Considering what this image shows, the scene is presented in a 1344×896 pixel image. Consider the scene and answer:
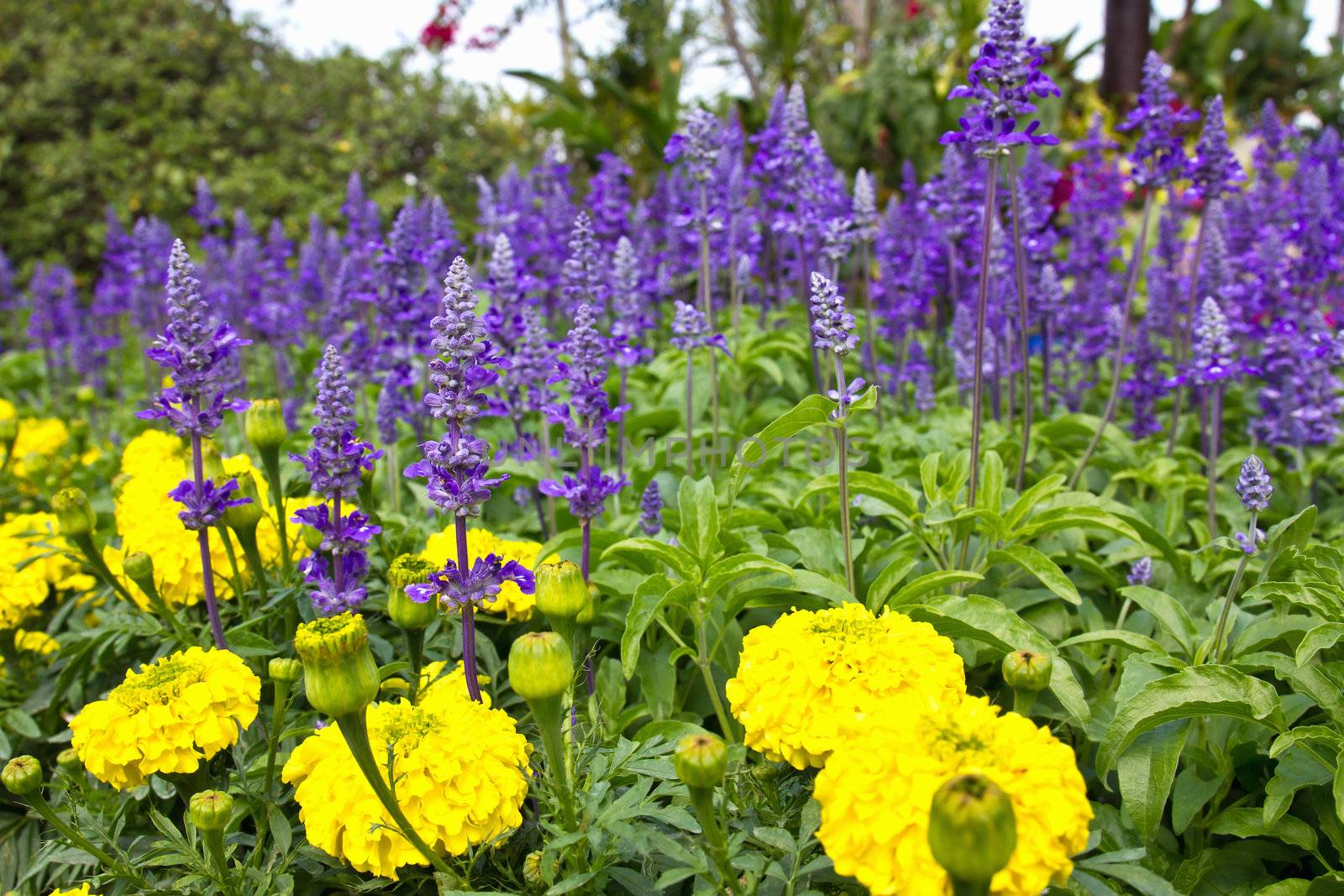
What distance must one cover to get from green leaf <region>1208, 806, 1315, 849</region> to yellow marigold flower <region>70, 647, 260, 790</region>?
1.89 m

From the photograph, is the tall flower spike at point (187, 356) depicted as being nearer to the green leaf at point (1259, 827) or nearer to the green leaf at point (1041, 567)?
the green leaf at point (1041, 567)

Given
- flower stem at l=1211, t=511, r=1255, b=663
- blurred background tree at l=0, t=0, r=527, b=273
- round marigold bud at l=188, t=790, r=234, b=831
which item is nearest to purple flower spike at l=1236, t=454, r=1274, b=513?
flower stem at l=1211, t=511, r=1255, b=663

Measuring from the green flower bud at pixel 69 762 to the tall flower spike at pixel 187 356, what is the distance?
703 millimetres

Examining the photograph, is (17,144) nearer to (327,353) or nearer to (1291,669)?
(327,353)

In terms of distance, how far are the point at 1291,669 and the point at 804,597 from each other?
102 centimetres

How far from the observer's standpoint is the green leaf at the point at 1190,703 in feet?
5.61

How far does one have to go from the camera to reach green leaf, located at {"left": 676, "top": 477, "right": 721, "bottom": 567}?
2176mm

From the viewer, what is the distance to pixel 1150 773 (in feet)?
5.87

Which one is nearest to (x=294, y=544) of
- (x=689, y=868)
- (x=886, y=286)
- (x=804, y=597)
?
(x=804, y=597)

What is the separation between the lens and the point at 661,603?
2023 millimetres

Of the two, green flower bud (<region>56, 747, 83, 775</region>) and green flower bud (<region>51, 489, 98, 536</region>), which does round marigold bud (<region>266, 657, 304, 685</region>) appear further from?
green flower bud (<region>51, 489, 98, 536</region>)

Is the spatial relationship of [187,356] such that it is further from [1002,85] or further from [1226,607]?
[1226,607]

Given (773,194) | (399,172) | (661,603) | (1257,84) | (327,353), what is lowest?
(661,603)

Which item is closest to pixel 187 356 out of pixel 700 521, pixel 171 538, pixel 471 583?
pixel 171 538
